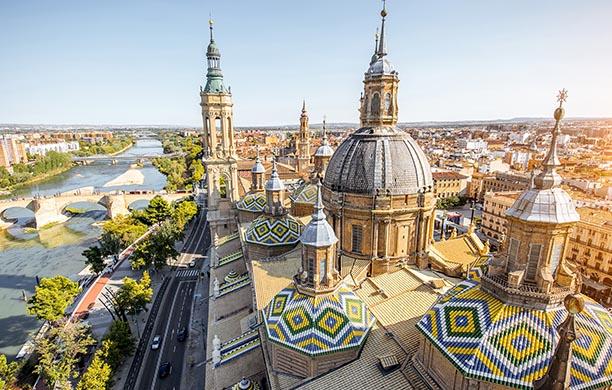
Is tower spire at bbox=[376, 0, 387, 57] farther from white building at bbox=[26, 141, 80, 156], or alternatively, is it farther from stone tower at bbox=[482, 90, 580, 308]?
white building at bbox=[26, 141, 80, 156]

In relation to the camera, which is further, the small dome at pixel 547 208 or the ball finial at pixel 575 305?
the small dome at pixel 547 208

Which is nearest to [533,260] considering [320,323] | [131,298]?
[320,323]

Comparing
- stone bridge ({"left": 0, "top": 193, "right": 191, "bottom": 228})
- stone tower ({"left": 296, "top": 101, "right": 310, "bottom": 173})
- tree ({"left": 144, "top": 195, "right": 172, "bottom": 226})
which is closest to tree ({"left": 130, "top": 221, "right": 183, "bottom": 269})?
tree ({"left": 144, "top": 195, "right": 172, "bottom": 226})

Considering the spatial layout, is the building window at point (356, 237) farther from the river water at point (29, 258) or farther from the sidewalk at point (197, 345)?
the river water at point (29, 258)

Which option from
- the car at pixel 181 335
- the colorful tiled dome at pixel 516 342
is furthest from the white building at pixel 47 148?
the colorful tiled dome at pixel 516 342

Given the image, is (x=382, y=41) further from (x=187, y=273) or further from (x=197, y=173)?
(x=197, y=173)

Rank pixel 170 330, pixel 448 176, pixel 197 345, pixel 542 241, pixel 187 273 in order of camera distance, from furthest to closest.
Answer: pixel 448 176
pixel 187 273
pixel 170 330
pixel 197 345
pixel 542 241
